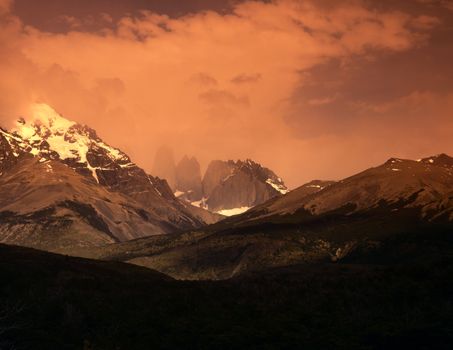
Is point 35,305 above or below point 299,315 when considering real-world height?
above

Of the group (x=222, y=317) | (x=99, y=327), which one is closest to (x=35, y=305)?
(x=99, y=327)

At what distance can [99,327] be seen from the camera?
425 ft

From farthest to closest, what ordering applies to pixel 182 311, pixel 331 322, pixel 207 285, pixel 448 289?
1. pixel 207 285
2. pixel 448 289
3. pixel 182 311
4. pixel 331 322

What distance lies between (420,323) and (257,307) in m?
37.0

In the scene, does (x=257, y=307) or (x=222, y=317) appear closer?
(x=222, y=317)

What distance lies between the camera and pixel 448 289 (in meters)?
A: 153

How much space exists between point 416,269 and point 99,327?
90845 mm

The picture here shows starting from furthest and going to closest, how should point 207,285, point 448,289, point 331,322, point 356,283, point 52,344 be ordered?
point 207,285
point 356,283
point 448,289
point 331,322
point 52,344

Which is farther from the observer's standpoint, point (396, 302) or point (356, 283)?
point (356, 283)

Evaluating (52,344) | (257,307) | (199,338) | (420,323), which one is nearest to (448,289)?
(420,323)

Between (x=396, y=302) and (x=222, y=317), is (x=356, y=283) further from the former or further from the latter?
(x=222, y=317)

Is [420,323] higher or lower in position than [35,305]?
lower

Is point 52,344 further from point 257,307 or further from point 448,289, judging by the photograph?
point 448,289

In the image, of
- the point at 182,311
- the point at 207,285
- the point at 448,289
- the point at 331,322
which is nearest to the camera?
the point at 331,322
